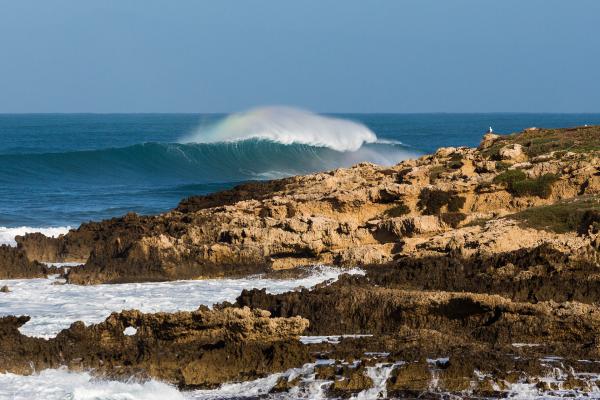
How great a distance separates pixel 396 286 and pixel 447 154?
10.9 meters

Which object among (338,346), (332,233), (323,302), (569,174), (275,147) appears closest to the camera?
(338,346)

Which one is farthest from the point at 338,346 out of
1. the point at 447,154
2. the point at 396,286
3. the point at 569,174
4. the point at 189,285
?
the point at 447,154

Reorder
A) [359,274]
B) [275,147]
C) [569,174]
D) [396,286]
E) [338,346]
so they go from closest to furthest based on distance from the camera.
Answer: [338,346] < [396,286] < [359,274] < [569,174] < [275,147]

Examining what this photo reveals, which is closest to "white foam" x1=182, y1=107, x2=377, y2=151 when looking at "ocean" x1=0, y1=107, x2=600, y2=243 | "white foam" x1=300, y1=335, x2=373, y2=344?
"ocean" x1=0, y1=107, x2=600, y2=243

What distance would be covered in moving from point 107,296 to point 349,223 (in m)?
4.73

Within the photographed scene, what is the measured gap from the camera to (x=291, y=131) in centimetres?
6319

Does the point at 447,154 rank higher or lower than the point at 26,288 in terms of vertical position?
higher

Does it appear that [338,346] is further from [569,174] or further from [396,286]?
[569,174]

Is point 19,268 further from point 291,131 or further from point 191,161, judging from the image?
point 291,131

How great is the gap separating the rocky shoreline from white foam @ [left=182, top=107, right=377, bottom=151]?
36.6 metres

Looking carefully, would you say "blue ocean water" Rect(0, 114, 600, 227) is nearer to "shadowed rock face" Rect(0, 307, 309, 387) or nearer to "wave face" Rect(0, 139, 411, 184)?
"wave face" Rect(0, 139, 411, 184)

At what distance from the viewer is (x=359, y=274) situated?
16.7m

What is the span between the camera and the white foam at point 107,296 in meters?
14.8

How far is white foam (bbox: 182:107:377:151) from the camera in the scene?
6194 cm
